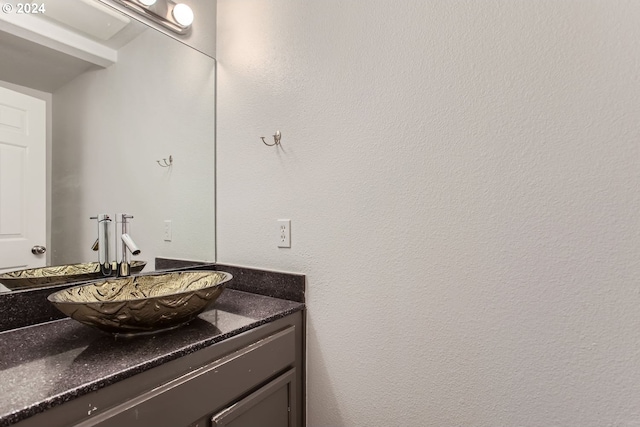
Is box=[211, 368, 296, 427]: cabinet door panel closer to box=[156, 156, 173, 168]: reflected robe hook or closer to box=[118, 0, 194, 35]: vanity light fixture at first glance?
box=[156, 156, 173, 168]: reflected robe hook

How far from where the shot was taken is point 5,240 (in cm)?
94

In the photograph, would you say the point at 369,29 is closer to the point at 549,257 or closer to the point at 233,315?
the point at 549,257

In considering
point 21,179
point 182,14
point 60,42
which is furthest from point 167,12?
point 21,179

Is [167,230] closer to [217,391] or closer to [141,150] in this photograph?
[141,150]

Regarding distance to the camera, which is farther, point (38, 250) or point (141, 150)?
point (141, 150)

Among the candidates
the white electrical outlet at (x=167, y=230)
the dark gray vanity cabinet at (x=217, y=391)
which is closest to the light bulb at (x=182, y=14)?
the white electrical outlet at (x=167, y=230)

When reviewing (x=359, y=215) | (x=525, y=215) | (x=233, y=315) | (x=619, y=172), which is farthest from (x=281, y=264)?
(x=619, y=172)

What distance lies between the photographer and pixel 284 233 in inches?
48.1

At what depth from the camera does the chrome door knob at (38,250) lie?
996 mm

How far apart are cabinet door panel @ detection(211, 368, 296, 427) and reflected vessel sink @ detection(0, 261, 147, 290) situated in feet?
2.17

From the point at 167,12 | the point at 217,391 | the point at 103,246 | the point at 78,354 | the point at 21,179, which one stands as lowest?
the point at 217,391

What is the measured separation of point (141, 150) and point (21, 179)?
1.33ft

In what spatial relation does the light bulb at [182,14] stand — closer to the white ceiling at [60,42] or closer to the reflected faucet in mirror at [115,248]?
the white ceiling at [60,42]

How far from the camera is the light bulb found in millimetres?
1332
